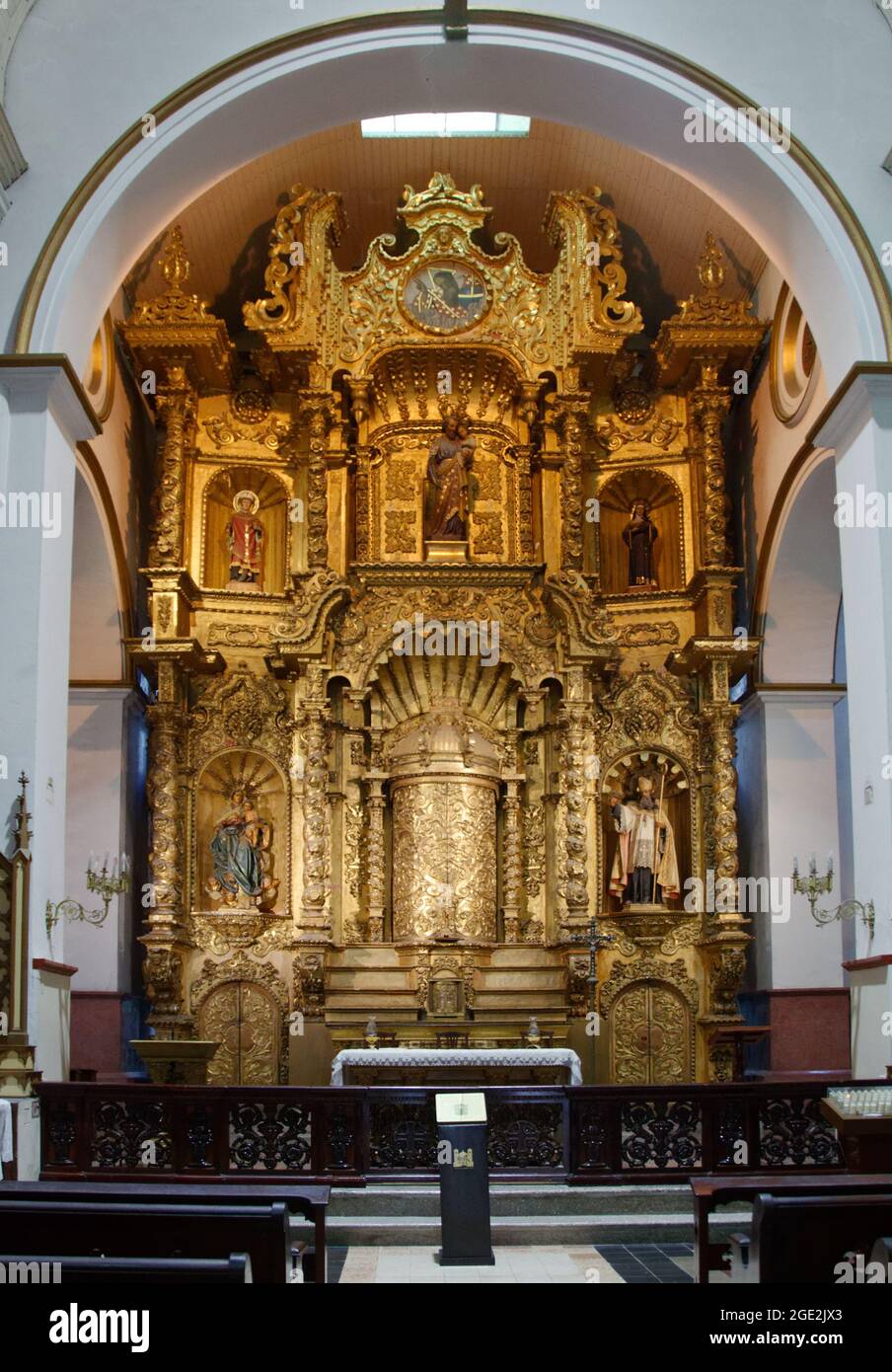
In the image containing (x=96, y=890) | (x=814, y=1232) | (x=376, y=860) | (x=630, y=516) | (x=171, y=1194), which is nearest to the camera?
(x=814, y=1232)

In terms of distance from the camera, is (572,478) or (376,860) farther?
(572,478)

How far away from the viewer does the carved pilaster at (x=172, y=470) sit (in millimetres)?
17453

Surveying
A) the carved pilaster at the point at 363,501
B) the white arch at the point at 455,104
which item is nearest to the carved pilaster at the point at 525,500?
the carved pilaster at the point at 363,501

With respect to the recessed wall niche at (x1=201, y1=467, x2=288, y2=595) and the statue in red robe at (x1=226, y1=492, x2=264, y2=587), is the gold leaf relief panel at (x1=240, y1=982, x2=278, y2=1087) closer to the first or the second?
the recessed wall niche at (x1=201, y1=467, x2=288, y2=595)

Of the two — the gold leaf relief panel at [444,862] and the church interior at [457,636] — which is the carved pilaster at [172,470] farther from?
the gold leaf relief panel at [444,862]

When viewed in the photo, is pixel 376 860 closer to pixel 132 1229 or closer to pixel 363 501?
pixel 363 501

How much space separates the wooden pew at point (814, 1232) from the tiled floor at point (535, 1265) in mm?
2417

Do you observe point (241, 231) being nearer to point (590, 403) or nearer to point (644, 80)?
point (590, 403)

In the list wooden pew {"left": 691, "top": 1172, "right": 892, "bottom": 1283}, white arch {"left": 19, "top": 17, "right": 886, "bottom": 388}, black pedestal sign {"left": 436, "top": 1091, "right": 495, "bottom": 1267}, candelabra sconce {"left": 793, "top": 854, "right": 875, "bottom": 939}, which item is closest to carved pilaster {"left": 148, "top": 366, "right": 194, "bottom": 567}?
white arch {"left": 19, "top": 17, "right": 886, "bottom": 388}

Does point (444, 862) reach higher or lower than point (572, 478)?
lower

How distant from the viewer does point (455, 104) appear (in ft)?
45.9

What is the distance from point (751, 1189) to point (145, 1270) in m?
3.49

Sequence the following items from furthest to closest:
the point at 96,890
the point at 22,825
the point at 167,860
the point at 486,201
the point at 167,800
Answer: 1. the point at 486,201
2. the point at 167,800
3. the point at 167,860
4. the point at 96,890
5. the point at 22,825

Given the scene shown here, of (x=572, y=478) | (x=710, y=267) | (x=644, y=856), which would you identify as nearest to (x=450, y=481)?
(x=572, y=478)
